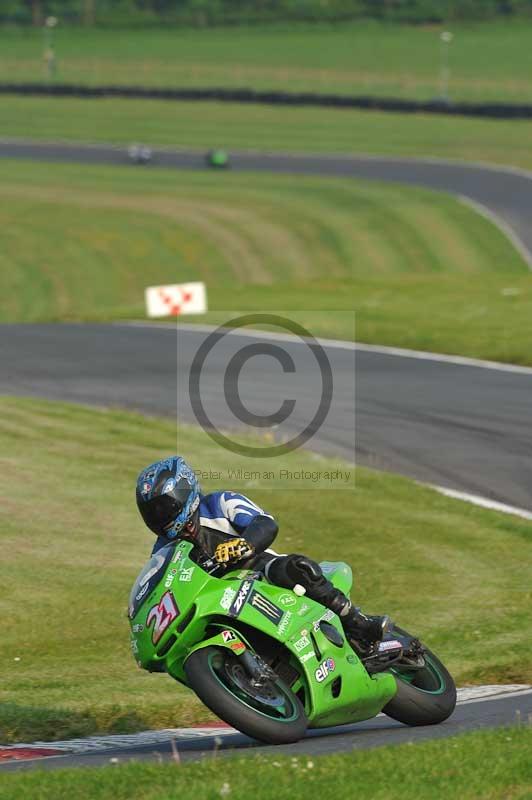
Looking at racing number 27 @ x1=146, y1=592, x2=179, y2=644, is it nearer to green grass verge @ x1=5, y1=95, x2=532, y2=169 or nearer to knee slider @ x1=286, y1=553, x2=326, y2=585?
knee slider @ x1=286, y1=553, x2=326, y2=585

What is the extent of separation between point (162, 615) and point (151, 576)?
0.32 metres

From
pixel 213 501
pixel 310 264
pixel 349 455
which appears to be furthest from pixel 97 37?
pixel 213 501

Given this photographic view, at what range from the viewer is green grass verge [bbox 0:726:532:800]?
677 centimetres

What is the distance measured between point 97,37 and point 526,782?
111 m

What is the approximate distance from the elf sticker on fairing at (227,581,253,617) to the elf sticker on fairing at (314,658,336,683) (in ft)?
2.16

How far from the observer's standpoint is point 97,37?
111875 mm

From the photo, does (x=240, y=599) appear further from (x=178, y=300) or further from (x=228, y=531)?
(x=178, y=300)

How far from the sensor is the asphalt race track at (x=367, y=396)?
17.6m

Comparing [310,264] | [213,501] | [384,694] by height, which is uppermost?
[213,501]

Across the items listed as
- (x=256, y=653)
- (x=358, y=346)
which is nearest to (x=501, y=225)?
(x=358, y=346)

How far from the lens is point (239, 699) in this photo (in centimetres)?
761

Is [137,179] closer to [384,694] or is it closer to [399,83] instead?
[399,83]

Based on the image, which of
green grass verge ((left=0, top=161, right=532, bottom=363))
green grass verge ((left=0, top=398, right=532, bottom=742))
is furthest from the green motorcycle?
green grass verge ((left=0, top=161, right=532, bottom=363))

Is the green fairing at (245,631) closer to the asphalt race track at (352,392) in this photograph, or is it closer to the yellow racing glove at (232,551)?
the yellow racing glove at (232,551)
